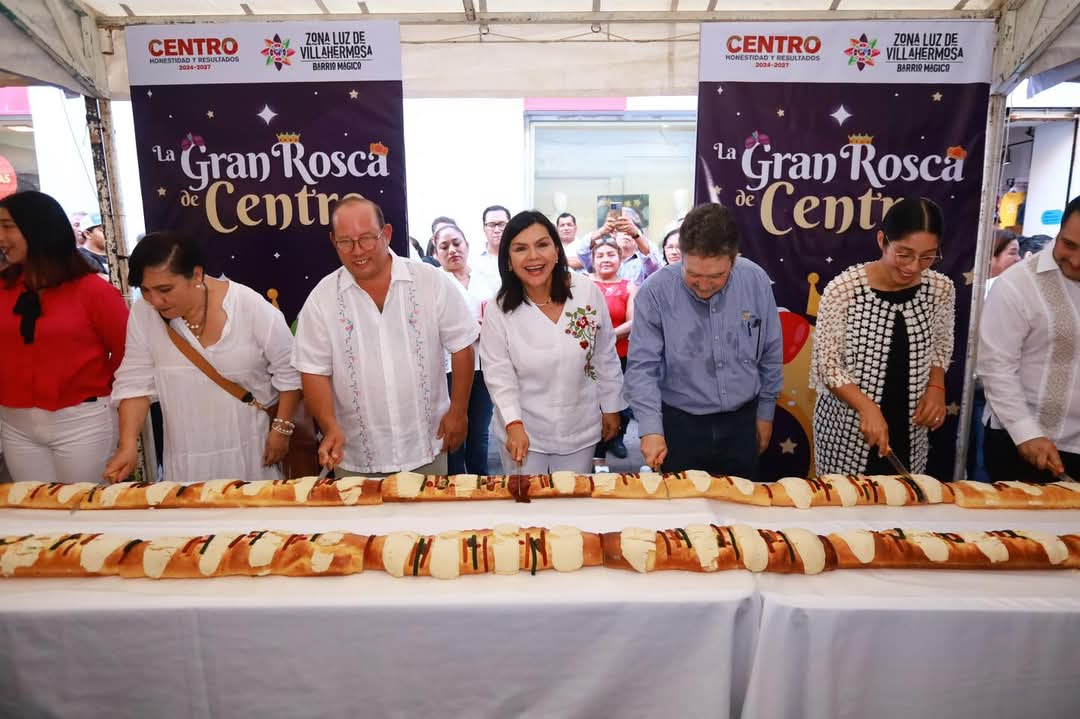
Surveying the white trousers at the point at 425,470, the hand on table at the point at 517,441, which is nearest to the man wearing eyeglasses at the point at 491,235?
the white trousers at the point at 425,470

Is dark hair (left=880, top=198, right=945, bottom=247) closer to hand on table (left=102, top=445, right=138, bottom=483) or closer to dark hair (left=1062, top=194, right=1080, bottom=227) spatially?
dark hair (left=1062, top=194, right=1080, bottom=227)

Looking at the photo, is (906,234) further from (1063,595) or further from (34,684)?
(34,684)

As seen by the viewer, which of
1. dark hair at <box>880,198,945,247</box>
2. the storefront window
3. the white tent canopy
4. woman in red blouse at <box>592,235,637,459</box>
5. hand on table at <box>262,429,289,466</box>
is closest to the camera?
dark hair at <box>880,198,945,247</box>

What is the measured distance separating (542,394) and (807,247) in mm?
1975

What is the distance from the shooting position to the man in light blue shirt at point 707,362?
2.02 meters

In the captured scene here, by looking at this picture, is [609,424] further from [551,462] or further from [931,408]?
[931,408]

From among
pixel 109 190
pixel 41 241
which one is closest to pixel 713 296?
pixel 41 241

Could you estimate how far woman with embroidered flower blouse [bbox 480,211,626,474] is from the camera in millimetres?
2004

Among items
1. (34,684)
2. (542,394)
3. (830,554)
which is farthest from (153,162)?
(830,554)

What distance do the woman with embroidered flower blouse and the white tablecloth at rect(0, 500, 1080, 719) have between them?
838 mm

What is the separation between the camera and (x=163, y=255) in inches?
71.6

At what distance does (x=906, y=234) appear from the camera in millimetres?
1775

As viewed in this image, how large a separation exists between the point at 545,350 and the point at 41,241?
65.0 inches

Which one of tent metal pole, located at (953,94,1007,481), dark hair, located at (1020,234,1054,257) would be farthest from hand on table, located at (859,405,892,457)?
dark hair, located at (1020,234,1054,257)
